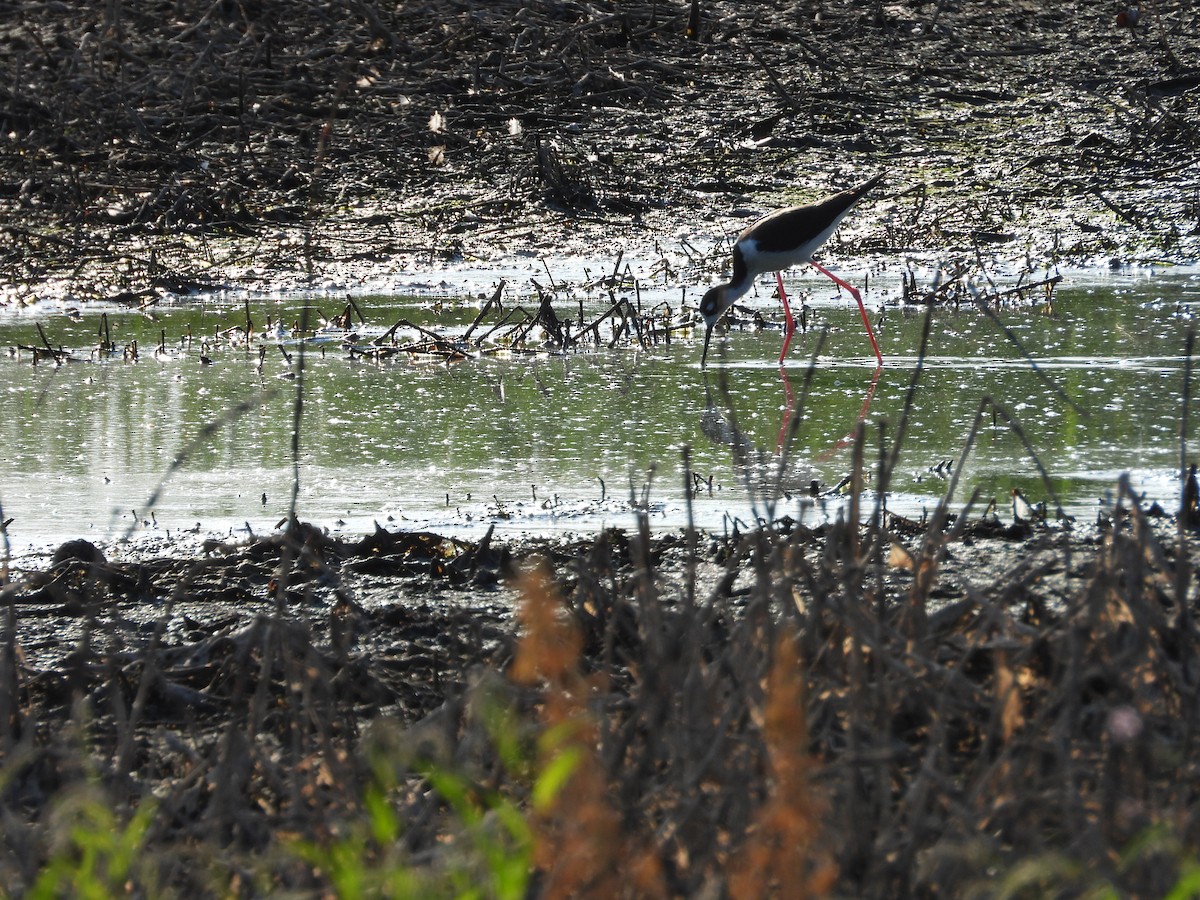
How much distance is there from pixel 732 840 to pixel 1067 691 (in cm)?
56

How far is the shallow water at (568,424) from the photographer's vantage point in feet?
16.3

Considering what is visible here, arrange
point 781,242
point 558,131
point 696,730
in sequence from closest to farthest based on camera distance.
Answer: point 696,730 < point 781,242 < point 558,131

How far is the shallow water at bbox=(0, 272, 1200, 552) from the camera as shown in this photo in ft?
16.3

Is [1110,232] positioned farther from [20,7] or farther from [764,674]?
[20,7]

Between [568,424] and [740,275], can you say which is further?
[740,275]

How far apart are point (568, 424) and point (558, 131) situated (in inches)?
213

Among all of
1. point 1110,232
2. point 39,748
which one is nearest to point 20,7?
point 1110,232

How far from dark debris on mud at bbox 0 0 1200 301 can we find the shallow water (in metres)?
1.52

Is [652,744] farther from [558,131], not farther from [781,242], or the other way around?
[558,131]

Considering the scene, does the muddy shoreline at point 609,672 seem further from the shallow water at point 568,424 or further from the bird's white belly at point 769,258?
the bird's white belly at point 769,258

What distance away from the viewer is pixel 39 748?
3059 mm

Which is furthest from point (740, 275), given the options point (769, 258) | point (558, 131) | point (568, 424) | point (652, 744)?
point (652, 744)

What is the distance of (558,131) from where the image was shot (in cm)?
1099

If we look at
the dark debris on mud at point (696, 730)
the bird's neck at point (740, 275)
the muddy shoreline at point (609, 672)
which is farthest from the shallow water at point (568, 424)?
the dark debris on mud at point (696, 730)
